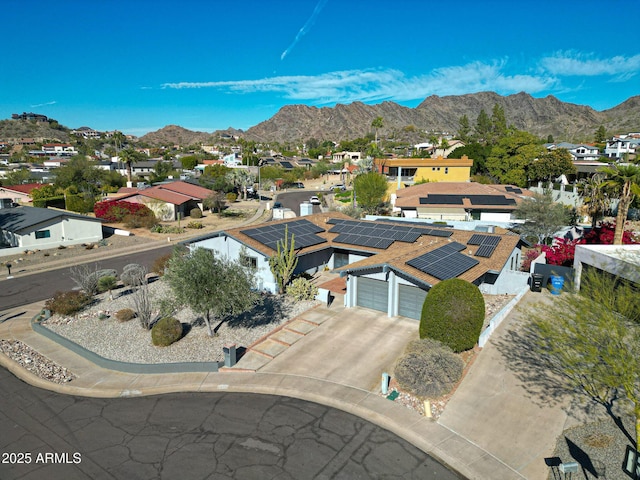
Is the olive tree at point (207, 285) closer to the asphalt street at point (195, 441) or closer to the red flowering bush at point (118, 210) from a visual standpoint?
the asphalt street at point (195, 441)

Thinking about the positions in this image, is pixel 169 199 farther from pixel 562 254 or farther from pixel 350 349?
pixel 562 254

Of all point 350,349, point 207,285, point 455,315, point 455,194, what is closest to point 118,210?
point 207,285

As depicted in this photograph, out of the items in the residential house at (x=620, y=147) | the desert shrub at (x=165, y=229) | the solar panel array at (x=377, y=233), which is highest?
the residential house at (x=620, y=147)

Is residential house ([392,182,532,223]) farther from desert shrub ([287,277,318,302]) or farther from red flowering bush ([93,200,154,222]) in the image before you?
red flowering bush ([93,200,154,222])

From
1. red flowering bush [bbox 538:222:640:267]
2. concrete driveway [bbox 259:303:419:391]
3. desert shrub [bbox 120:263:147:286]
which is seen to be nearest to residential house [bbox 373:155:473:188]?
red flowering bush [bbox 538:222:640:267]

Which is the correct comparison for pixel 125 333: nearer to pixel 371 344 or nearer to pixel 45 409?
pixel 45 409

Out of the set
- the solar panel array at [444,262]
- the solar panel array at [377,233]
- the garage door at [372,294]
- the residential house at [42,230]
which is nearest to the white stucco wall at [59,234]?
the residential house at [42,230]
